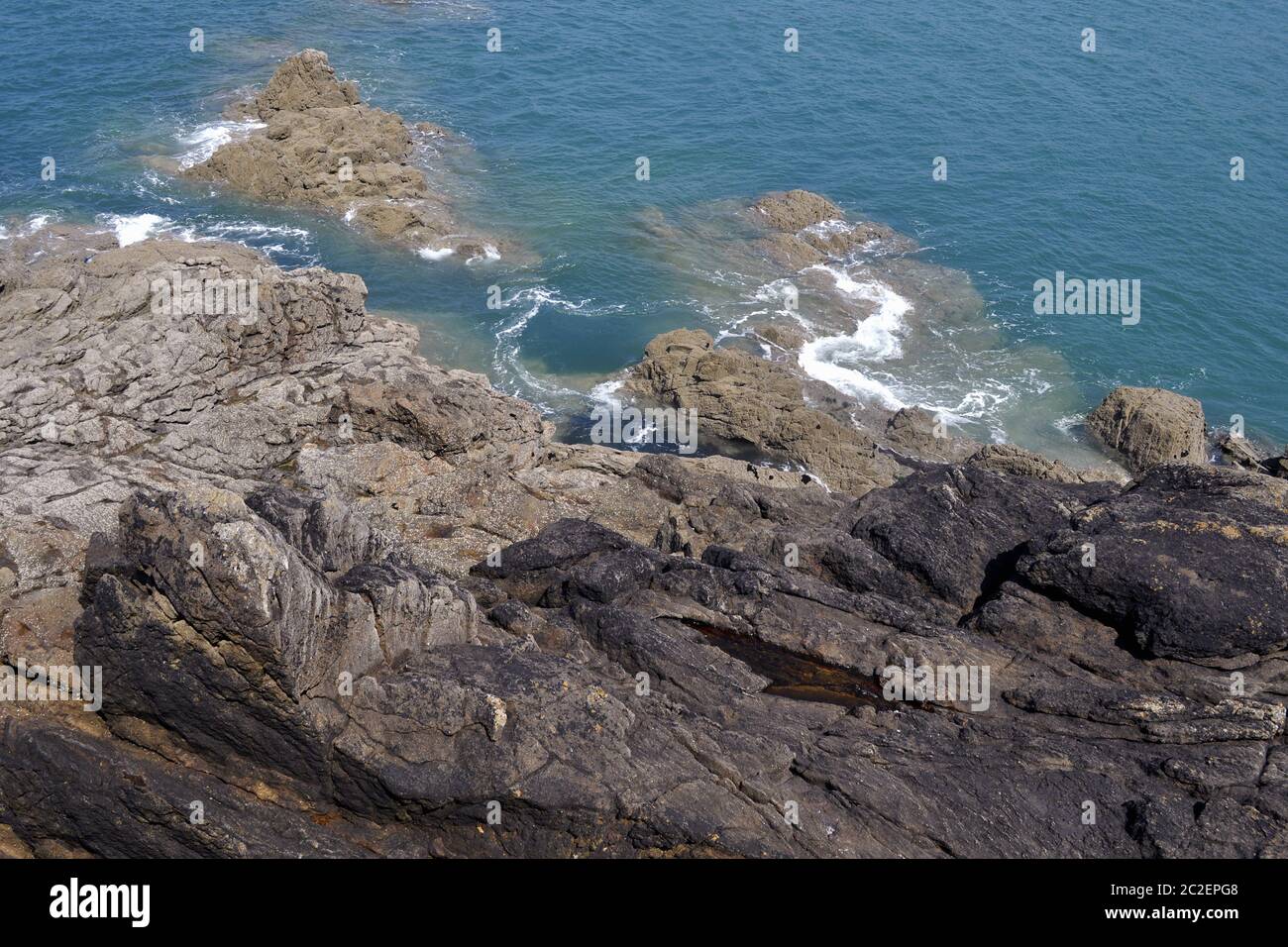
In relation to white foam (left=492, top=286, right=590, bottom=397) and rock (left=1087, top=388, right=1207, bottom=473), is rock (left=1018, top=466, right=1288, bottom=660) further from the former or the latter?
white foam (left=492, top=286, right=590, bottom=397)

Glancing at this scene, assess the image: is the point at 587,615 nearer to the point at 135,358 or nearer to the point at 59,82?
the point at 135,358

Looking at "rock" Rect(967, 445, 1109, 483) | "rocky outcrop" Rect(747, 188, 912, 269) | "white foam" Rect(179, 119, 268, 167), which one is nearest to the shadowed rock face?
"rock" Rect(967, 445, 1109, 483)

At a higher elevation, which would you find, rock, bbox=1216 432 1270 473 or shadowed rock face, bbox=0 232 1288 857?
shadowed rock face, bbox=0 232 1288 857

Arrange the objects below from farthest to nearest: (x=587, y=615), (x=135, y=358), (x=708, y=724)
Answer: (x=135, y=358) < (x=587, y=615) < (x=708, y=724)

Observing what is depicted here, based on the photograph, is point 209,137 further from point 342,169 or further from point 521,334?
point 521,334

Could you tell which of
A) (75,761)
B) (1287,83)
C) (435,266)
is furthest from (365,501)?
(1287,83)

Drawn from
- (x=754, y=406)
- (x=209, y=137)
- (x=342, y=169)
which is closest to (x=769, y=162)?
(x=342, y=169)

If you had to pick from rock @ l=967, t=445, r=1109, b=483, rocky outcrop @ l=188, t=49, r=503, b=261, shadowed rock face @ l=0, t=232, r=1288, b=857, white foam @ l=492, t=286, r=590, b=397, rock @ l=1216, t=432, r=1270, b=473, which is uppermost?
rocky outcrop @ l=188, t=49, r=503, b=261
